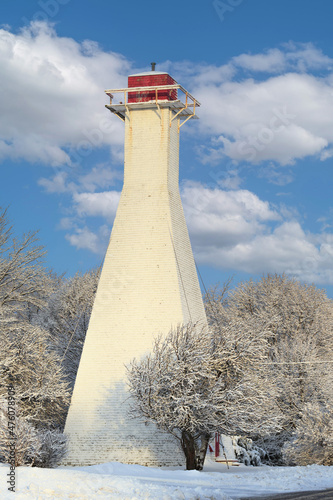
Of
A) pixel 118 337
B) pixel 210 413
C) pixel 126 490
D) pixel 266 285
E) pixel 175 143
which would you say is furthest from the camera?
pixel 266 285

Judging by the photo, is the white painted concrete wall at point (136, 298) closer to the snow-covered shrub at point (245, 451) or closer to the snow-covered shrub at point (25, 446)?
the snow-covered shrub at point (25, 446)

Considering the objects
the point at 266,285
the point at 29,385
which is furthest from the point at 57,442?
the point at 266,285

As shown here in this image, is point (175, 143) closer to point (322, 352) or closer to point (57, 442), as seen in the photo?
point (57, 442)

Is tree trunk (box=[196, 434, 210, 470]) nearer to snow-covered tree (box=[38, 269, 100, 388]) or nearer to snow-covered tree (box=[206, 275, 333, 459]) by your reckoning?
snow-covered tree (box=[206, 275, 333, 459])

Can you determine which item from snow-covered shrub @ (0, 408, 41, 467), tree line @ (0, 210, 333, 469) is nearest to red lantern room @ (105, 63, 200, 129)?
tree line @ (0, 210, 333, 469)

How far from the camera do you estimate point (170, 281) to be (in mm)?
28750

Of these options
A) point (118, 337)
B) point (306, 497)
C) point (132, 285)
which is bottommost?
point (306, 497)

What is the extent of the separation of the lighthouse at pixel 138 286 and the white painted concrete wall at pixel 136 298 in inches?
1.6

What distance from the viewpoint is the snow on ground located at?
14352 mm

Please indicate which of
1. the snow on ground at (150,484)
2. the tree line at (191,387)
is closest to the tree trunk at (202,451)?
the tree line at (191,387)

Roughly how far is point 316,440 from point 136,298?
10011 mm

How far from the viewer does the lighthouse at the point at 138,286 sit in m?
27.2

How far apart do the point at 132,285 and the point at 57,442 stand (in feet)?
25.1

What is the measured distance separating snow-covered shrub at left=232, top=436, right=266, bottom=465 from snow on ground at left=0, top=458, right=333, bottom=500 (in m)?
8.53
